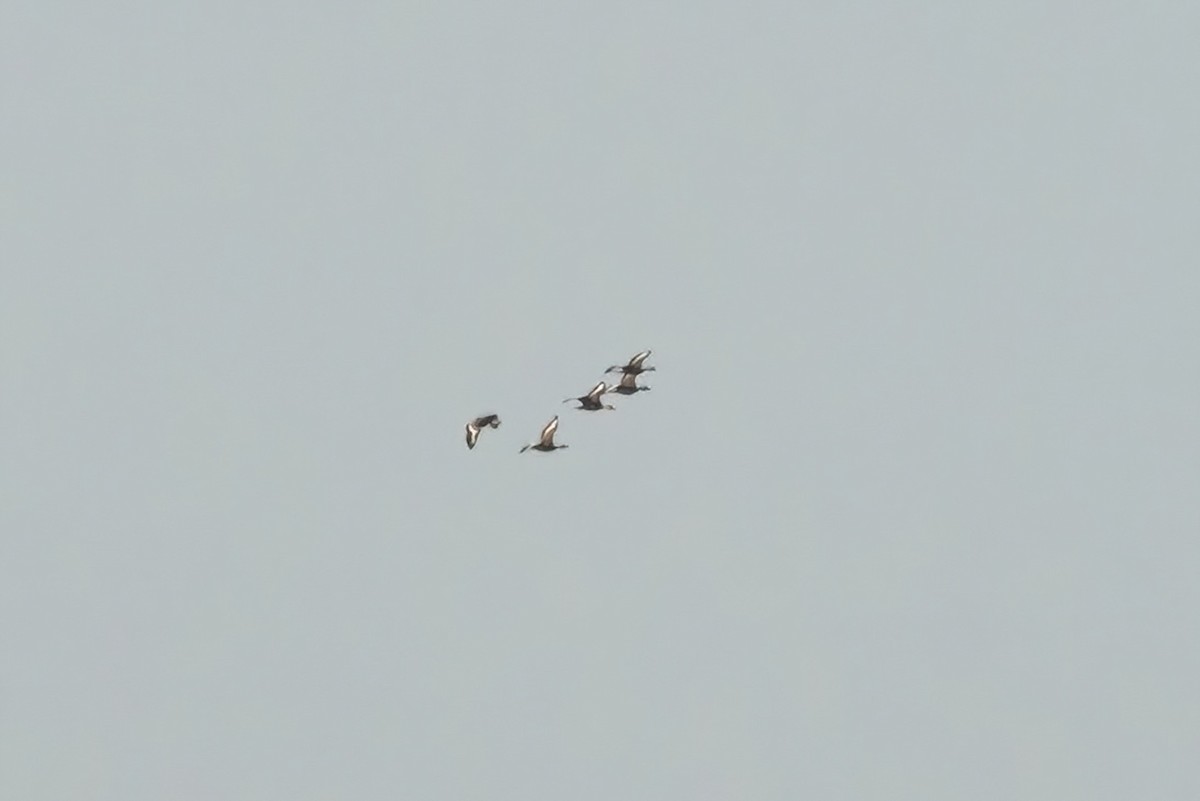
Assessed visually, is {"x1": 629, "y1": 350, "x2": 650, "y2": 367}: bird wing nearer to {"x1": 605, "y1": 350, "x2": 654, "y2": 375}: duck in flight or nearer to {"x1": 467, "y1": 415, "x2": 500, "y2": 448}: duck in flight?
{"x1": 605, "y1": 350, "x2": 654, "y2": 375}: duck in flight

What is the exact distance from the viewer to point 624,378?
93.4 m

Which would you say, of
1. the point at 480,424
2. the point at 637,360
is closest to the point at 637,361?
the point at 637,360

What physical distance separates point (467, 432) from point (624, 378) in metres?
8.80

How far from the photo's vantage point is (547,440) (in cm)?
9031

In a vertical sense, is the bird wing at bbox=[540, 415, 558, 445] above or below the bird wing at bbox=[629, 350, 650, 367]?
below

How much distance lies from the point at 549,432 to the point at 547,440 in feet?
2.36

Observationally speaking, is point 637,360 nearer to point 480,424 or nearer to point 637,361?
point 637,361

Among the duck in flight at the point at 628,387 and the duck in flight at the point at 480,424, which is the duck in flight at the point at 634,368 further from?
the duck in flight at the point at 480,424

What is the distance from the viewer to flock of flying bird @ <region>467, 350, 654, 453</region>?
8875cm

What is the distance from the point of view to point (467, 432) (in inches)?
3487

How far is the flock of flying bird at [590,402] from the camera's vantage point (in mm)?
88750

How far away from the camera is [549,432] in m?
90.9

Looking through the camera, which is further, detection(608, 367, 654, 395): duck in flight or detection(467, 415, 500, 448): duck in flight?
detection(608, 367, 654, 395): duck in flight

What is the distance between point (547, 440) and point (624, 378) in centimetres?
544
